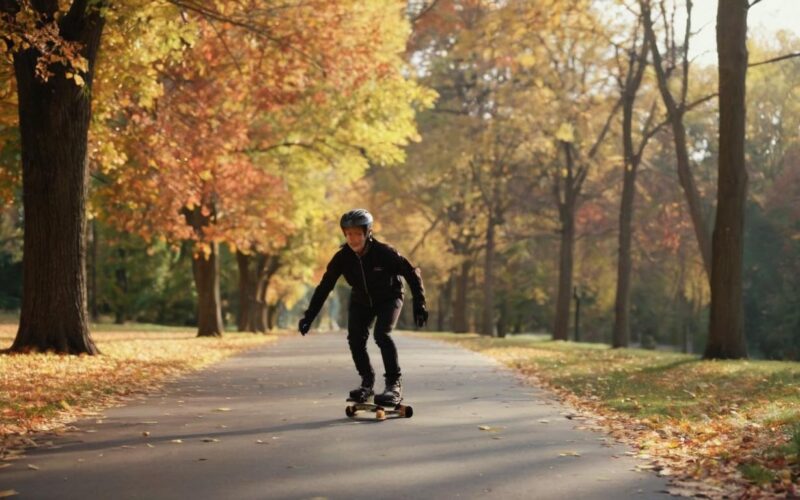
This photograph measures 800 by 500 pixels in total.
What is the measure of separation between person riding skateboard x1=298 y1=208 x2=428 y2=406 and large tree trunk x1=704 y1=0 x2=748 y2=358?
10731 mm

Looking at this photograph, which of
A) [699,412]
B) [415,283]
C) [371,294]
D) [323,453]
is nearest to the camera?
[323,453]

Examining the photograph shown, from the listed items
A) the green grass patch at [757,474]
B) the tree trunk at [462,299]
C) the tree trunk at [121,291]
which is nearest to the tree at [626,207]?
the tree trunk at [462,299]

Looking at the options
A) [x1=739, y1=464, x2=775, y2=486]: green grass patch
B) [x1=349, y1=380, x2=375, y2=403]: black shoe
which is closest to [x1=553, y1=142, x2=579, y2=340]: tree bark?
[x1=349, y1=380, x2=375, y2=403]: black shoe

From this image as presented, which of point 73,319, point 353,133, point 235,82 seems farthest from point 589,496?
point 353,133

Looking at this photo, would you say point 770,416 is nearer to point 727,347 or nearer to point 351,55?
point 727,347

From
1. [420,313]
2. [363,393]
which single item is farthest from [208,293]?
[420,313]

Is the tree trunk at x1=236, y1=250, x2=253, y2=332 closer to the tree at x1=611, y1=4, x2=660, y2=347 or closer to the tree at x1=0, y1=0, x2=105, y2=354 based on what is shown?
the tree at x1=611, y1=4, x2=660, y2=347

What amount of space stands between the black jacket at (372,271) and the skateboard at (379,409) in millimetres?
898

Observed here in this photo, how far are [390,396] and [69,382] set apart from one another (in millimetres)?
5079

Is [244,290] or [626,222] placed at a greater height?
[626,222]

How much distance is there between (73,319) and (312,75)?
921 centimetres

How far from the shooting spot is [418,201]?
4606 centimetres

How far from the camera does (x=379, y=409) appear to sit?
9.96 m

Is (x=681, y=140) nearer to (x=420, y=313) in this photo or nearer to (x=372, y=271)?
(x=372, y=271)
